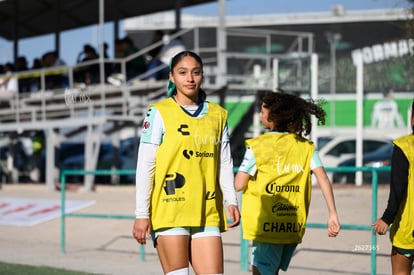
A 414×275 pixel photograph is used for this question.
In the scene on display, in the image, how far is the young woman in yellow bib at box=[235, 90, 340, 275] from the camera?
596 centimetres

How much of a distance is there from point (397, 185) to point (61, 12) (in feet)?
62.2

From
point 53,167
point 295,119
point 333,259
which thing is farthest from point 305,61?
point 295,119

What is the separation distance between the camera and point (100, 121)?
60.4 ft

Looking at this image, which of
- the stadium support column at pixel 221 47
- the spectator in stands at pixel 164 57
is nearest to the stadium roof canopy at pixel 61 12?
the spectator in stands at pixel 164 57

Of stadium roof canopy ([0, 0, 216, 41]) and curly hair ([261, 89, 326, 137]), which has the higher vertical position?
stadium roof canopy ([0, 0, 216, 41])

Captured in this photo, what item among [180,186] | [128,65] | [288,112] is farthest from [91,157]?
[180,186]

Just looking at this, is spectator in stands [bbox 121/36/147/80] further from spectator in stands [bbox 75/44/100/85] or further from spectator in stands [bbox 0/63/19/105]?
spectator in stands [bbox 0/63/19/105]

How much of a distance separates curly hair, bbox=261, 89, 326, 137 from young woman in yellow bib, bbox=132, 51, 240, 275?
98 cm

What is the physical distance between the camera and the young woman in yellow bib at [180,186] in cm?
511

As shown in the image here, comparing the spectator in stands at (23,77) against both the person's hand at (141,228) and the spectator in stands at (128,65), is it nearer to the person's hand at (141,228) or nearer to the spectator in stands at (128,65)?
the spectator in stands at (128,65)

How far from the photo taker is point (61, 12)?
77.2ft

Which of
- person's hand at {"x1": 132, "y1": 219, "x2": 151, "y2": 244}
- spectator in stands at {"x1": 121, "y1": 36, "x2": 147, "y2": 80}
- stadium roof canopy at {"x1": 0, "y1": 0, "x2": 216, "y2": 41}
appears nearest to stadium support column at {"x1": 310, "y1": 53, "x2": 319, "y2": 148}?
spectator in stands at {"x1": 121, "y1": 36, "x2": 147, "y2": 80}

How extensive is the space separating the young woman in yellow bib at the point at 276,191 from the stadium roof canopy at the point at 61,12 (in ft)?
49.4

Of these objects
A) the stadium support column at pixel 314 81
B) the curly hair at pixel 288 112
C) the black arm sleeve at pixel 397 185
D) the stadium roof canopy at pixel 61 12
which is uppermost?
the stadium roof canopy at pixel 61 12
